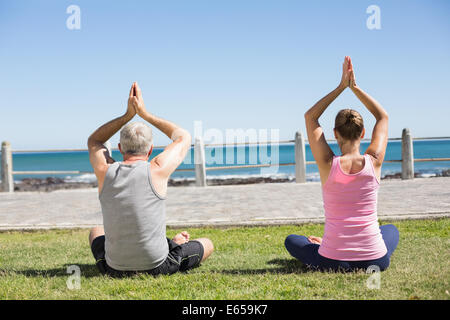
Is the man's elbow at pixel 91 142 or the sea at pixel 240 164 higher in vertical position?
the man's elbow at pixel 91 142

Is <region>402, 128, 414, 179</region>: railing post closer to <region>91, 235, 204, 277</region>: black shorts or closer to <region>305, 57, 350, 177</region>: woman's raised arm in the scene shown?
<region>305, 57, 350, 177</region>: woman's raised arm

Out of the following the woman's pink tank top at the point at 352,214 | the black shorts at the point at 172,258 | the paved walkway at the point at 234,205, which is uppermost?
the woman's pink tank top at the point at 352,214

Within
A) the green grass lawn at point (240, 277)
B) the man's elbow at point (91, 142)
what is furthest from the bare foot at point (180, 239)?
the man's elbow at point (91, 142)

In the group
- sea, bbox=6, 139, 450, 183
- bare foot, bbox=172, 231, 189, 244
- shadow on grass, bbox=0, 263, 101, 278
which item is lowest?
sea, bbox=6, 139, 450, 183

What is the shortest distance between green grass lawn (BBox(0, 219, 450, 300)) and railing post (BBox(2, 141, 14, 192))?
26.1 ft

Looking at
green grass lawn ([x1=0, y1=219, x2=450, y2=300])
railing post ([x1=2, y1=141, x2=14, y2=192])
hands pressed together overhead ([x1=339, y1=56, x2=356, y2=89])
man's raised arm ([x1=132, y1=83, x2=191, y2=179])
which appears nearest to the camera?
green grass lawn ([x1=0, y1=219, x2=450, y2=300])

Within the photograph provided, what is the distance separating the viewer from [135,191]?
10.0 feet

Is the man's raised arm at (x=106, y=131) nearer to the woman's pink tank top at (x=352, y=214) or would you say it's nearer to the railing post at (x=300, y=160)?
the woman's pink tank top at (x=352, y=214)

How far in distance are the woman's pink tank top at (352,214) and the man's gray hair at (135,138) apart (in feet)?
4.70

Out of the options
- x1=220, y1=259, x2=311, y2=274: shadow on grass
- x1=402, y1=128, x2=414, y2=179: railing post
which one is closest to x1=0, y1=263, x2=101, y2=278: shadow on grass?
x1=220, y1=259, x2=311, y2=274: shadow on grass

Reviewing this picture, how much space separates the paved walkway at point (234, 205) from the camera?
21.7 feet

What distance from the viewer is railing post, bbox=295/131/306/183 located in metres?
12.0
